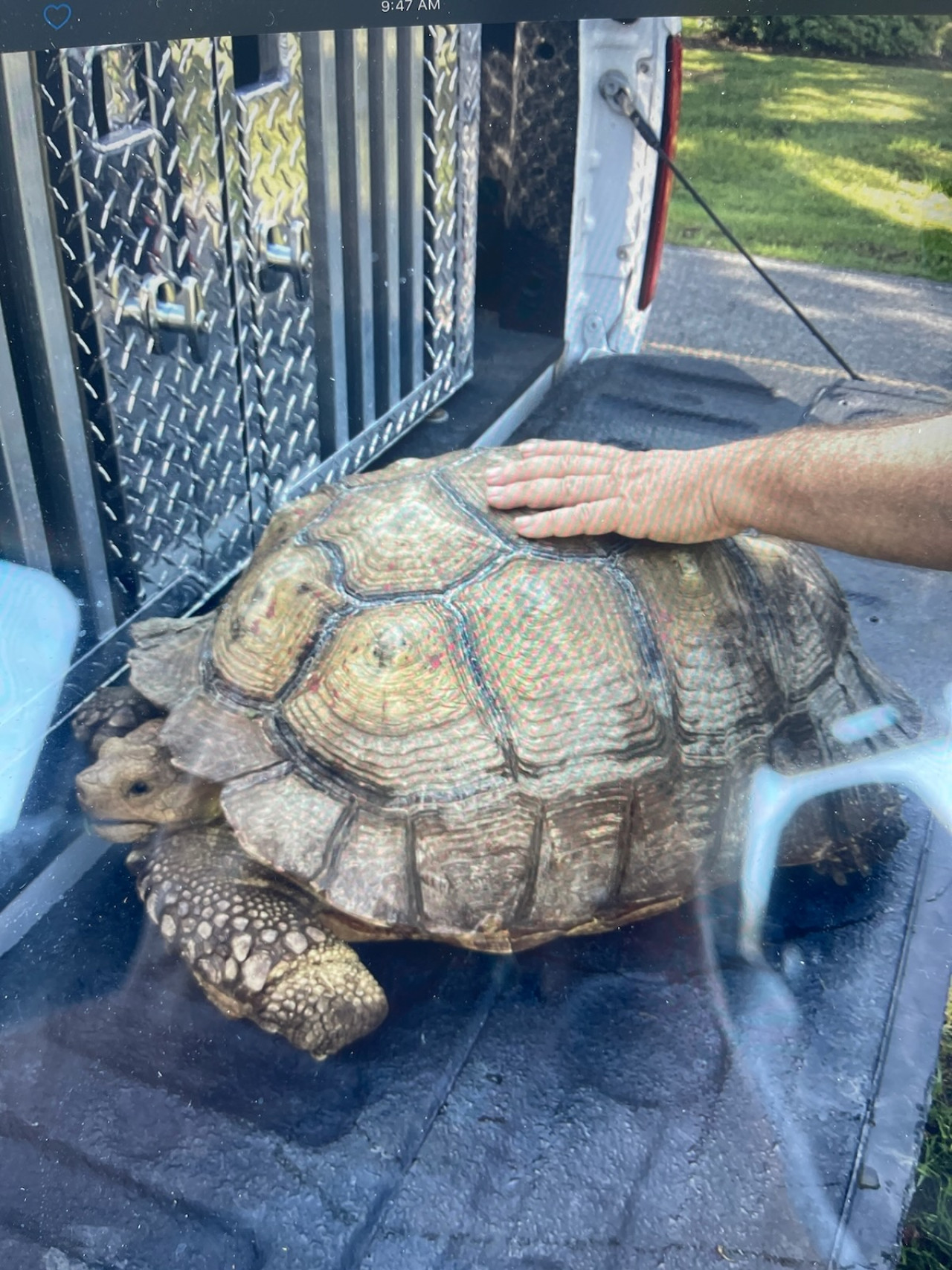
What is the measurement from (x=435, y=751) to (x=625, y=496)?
52 centimetres

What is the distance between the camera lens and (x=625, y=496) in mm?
1659

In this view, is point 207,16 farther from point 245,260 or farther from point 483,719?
point 245,260

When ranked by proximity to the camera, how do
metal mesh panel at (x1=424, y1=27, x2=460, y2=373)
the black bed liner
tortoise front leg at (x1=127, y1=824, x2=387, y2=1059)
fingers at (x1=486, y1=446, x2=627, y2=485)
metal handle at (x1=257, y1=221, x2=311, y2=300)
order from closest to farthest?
the black bed liner, tortoise front leg at (x1=127, y1=824, x2=387, y2=1059), fingers at (x1=486, y1=446, x2=627, y2=485), metal handle at (x1=257, y1=221, x2=311, y2=300), metal mesh panel at (x1=424, y1=27, x2=460, y2=373)

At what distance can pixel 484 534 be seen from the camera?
5.42 ft

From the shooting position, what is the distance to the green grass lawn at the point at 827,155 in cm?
170

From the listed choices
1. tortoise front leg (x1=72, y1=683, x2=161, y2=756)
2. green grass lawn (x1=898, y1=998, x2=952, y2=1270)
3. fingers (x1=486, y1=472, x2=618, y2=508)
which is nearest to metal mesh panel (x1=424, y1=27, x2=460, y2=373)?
fingers (x1=486, y1=472, x2=618, y2=508)

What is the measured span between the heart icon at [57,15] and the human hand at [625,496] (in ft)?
3.08

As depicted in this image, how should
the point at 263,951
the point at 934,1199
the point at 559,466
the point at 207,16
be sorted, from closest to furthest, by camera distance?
the point at 207,16 → the point at 934,1199 → the point at 263,951 → the point at 559,466

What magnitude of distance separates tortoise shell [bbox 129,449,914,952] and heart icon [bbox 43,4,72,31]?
0.87 m

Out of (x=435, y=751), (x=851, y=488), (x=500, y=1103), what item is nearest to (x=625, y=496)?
(x=851, y=488)

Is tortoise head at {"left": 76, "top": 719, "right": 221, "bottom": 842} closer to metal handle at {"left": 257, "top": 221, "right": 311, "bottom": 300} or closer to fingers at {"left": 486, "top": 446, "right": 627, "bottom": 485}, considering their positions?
fingers at {"left": 486, "top": 446, "right": 627, "bottom": 485}

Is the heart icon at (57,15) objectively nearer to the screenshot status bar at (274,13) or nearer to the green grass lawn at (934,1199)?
the screenshot status bar at (274,13)

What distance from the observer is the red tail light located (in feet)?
7.48

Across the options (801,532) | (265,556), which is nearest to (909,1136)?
(801,532)
